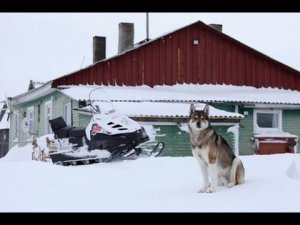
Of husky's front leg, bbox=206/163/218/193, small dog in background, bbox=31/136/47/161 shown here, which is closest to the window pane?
small dog in background, bbox=31/136/47/161

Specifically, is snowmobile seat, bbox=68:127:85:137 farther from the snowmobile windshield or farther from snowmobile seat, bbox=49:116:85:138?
the snowmobile windshield

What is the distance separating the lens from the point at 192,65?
78.7ft

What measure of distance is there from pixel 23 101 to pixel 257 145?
11.9m

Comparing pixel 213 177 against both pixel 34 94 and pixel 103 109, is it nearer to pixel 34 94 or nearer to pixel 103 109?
pixel 103 109

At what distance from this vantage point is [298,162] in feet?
30.4

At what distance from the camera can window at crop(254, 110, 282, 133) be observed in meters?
22.4

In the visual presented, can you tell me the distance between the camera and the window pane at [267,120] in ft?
74.2

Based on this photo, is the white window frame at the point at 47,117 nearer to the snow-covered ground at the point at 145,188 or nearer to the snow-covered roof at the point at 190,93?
the snow-covered roof at the point at 190,93

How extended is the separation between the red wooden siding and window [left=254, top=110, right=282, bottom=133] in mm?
2527

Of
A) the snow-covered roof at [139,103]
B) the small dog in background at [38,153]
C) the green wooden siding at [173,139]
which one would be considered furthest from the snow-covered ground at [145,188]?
the green wooden siding at [173,139]

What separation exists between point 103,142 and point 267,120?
1200 centimetres

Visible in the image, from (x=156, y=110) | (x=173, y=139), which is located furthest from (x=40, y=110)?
(x=173, y=139)

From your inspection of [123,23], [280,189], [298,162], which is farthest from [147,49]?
[280,189]

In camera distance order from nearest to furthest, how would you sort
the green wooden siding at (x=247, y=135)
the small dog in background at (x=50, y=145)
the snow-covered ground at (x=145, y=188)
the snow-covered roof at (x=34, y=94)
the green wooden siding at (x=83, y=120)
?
the snow-covered ground at (x=145, y=188) → the small dog in background at (x=50, y=145) → the green wooden siding at (x=83, y=120) → the green wooden siding at (x=247, y=135) → the snow-covered roof at (x=34, y=94)
